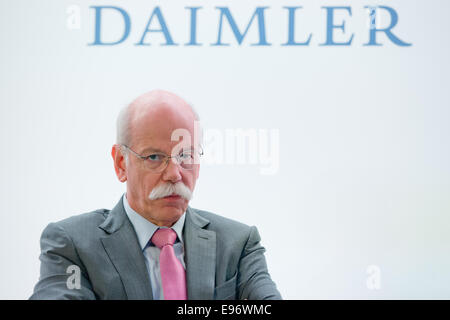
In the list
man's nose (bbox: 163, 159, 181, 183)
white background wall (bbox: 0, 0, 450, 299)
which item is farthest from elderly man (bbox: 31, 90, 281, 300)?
white background wall (bbox: 0, 0, 450, 299)

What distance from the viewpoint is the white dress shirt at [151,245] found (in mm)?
2219

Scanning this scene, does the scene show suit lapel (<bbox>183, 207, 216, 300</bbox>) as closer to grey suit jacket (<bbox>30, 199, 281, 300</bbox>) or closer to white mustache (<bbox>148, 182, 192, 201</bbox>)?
grey suit jacket (<bbox>30, 199, 281, 300</bbox>)

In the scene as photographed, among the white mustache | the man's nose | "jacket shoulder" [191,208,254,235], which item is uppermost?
the man's nose

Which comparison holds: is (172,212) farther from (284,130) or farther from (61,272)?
(284,130)

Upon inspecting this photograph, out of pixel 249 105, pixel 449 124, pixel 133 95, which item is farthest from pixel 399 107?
pixel 133 95

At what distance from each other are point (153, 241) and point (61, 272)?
0.36 m

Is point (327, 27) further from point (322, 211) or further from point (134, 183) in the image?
point (134, 183)

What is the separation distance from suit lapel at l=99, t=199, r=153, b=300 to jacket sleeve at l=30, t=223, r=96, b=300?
0.12 metres

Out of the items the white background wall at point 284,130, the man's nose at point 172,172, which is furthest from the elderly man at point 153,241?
the white background wall at point 284,130

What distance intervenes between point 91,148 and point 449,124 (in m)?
1.55

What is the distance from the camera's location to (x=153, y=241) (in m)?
2.24

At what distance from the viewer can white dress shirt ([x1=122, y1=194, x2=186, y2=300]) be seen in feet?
7.28

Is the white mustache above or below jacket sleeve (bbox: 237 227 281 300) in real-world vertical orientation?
above

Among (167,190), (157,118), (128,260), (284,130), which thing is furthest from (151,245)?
(284,130)
